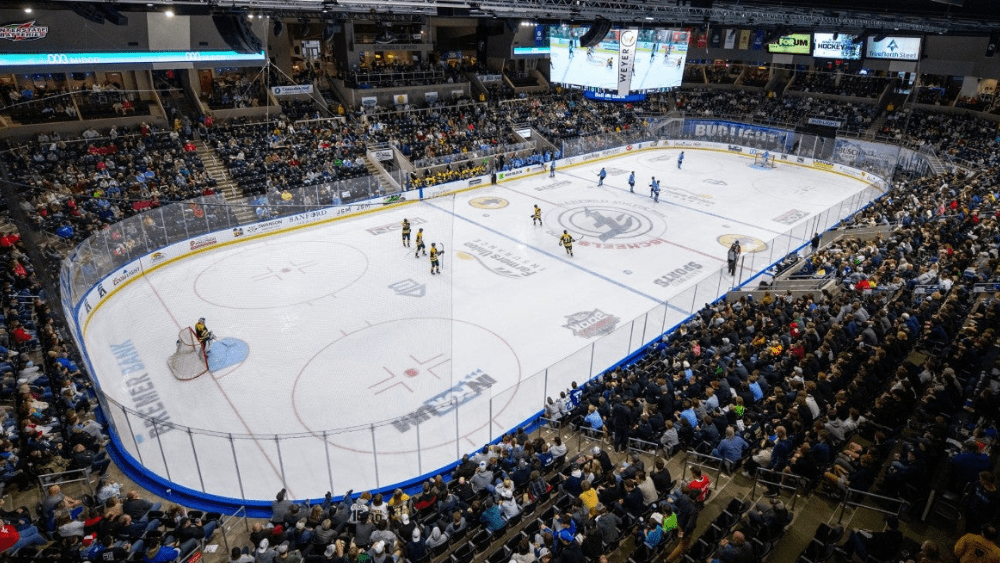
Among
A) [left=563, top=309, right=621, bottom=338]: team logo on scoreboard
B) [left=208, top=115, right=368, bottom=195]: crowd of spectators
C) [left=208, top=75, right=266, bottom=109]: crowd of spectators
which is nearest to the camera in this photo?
[left=563, top=309, right=621, bottom=338]: team logo on scoreboard

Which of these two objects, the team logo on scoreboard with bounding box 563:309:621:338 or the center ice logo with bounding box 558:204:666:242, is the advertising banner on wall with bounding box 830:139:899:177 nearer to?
the center ice logo with bounding box 558:204:666:242

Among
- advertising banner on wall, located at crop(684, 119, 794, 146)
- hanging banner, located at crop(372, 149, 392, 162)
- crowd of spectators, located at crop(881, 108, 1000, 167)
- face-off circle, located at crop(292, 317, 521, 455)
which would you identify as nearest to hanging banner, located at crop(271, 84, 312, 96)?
hanging banner, located at crop(372, 149, 392, 162)

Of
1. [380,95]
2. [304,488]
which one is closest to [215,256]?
[304,488]

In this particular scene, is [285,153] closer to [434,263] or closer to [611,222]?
[434,263]

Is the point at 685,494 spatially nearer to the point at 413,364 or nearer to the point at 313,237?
the point at 413,364

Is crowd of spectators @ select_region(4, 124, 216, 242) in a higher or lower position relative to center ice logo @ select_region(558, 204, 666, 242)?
higher

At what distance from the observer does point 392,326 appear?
16125 millimetres

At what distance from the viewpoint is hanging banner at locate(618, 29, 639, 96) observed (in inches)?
915

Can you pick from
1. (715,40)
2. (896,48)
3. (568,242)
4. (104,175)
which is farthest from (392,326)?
(896,48)

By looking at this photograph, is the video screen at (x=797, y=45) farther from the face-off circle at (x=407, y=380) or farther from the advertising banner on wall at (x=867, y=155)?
the face-off circle at (x=407, y=380)

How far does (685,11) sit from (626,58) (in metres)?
2.91

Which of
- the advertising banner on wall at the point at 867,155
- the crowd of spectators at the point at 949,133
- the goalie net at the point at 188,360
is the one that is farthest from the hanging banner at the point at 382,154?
the crowd of spectators at the point at 949,133

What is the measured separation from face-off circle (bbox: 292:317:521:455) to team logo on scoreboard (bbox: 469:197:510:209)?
42.2ft

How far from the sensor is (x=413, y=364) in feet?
47.8
